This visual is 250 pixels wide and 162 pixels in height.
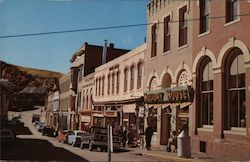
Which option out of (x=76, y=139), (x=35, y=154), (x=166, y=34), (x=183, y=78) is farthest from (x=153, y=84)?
(x=35, y=154)

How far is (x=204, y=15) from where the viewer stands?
69.1 ft

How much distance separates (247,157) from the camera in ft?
53.2

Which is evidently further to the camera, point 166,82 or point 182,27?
point 166,82

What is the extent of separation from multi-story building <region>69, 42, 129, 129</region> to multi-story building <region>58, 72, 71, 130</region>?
24.9ft

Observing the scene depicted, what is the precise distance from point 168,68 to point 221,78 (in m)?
6.38

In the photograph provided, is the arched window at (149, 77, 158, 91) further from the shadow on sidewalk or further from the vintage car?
the shadow on sidewalk

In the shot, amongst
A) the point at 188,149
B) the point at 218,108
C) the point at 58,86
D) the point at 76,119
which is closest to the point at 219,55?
the point at 218,108

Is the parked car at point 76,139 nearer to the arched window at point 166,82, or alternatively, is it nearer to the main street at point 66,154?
the main street at point 66,154

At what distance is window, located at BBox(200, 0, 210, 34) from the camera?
20734 millimetres

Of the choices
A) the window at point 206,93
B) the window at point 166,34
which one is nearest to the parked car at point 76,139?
the window at point 166,34

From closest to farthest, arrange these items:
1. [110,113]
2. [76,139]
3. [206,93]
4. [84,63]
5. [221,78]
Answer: [221,78], [206,93], [76,139], [110,113], [84,63]

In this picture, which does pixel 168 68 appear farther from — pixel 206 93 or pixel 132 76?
pixel 132 76

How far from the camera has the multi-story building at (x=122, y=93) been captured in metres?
31.3

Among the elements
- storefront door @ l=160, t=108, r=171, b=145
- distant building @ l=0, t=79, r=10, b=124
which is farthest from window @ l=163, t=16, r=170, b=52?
distant building @ l=0, t=79, r=10, b=124
